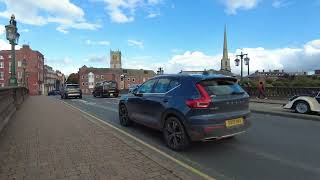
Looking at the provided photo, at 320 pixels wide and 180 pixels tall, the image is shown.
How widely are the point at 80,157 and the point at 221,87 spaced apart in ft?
10.9

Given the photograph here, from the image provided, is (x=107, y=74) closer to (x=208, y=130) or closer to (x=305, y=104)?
(x=305, y=104)

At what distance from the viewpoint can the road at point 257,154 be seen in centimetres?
→ 568

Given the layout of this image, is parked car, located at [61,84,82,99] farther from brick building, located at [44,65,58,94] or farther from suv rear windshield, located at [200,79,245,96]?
brick building, located at [44,65,58,94]

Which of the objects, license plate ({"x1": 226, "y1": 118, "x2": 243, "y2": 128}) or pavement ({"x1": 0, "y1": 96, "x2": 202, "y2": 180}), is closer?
pavement ({"x1": 0, "y1": 96, "x2": 202, "y2": 180})

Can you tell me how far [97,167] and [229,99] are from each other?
3.20m

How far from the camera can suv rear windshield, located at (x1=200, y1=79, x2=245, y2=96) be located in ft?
23.7

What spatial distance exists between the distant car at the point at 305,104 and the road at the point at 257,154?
4747mm

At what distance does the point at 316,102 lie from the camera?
14.1 m

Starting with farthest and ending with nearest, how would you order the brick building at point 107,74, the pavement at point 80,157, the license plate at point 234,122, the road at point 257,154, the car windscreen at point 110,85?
the brick building at point 107,74
the car windscreen at point 110,85
the license plate at point 234,122
the road at point 257,154
the pavement at point 80,157

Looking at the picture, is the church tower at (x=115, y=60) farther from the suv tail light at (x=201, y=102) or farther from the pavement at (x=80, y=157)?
the suv tail light at (x=201, y=102)

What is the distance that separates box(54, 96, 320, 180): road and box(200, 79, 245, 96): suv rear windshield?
1254 mm

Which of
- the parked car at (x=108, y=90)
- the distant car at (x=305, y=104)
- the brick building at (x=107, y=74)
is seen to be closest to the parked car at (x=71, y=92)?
the parked car at (x=108, y=90)

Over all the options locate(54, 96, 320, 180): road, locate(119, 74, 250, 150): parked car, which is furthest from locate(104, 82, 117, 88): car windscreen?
locate(119, 74, 250, 150): parked car

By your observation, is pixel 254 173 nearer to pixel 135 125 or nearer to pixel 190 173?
pixel 190 173
